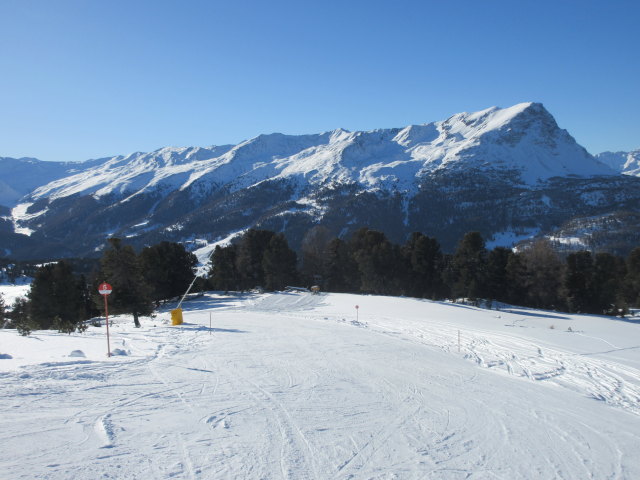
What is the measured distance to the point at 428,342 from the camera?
18.6 metres

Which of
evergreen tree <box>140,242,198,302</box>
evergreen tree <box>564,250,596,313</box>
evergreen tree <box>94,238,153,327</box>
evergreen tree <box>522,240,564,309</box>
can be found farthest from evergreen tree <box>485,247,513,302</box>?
evergreen tree <box>140,242,198,302</box>

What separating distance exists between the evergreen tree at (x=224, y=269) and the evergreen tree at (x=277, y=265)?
607 centimetres

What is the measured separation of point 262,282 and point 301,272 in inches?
289

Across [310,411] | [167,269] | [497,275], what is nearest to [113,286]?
[167,269]

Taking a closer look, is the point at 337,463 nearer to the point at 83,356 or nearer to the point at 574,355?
the point at 83,356

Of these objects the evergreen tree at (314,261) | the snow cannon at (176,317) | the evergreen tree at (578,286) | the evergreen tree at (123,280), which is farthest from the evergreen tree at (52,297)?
the evergreen tree at (578,286)

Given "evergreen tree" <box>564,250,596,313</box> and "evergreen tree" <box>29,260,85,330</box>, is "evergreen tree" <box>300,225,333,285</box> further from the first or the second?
"evergreen tree" <box>29,260,85,330</box>

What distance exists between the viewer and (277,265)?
52688mm

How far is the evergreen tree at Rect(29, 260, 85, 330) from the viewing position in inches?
1357

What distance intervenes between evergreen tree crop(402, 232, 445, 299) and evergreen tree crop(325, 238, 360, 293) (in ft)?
23.8

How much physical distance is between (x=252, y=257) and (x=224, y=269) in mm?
4414

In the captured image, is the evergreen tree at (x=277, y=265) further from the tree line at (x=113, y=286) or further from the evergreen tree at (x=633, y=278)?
the evergreen tree at (x=633, y=278)

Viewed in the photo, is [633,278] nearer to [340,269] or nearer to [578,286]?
[578,286]

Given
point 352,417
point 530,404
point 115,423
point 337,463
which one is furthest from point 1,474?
point 530,404
